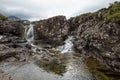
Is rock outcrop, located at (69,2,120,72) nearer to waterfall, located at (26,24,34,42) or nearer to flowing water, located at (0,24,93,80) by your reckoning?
flowing water, located at (0,24,93,80)

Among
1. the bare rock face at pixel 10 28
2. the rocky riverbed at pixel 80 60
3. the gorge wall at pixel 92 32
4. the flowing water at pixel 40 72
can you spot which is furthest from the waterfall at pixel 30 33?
the flowing water at pixel 40 72

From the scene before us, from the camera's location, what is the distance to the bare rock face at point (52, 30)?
95188mm

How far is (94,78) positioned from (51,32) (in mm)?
64295

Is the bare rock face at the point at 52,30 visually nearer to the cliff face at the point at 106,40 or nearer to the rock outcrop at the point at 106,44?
the cliff face at the point at 106,40

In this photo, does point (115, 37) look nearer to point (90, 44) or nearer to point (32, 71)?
point (90, 44)

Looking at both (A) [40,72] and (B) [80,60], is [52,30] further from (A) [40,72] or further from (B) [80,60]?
(A) [40,72]

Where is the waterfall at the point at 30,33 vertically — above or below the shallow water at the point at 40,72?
above

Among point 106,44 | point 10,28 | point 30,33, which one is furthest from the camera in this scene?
point 30,33

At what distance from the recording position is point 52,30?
9794 centimetres

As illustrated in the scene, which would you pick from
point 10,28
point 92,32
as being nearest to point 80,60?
point 92,32

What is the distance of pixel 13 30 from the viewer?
85.3 metres

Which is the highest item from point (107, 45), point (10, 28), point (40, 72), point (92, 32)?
point (10, 28)

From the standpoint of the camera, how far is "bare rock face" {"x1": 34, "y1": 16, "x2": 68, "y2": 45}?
3748 inches

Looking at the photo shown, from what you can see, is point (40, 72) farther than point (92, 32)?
No
